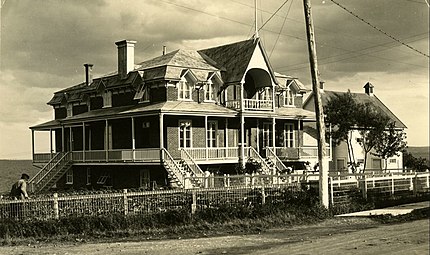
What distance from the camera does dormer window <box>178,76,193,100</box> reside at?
34.7 metres

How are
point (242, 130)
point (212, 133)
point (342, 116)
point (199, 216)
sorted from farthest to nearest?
1. point (342, 116)
2. point (212, 133)
3. point (242, 130)
4. point (199, 216)

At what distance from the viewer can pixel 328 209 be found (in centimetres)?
2006

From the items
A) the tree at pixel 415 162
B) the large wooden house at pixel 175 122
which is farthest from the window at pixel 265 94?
the tree at pixel 415 162

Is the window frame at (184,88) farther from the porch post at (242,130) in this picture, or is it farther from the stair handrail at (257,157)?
the stair handrail at (257,157)

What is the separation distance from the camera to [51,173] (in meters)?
37.7

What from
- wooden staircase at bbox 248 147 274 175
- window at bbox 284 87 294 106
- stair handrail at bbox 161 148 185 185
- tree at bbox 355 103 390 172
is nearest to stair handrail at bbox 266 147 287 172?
wooden staircase at bbox 248 147 274 175

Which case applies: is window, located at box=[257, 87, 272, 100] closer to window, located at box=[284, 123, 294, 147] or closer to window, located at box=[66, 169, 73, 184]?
window, located at box=[284, 123, 294, 147]

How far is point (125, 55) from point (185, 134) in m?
6.38

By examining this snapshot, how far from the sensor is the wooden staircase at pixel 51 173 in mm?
36656

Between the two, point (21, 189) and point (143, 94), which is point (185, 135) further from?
point (21, 189)

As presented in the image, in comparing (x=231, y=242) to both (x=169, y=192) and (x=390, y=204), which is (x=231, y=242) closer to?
(x=169, y=192)

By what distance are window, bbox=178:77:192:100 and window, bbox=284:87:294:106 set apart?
9035 millimetres

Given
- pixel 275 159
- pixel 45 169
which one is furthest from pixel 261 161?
pixel 45 169

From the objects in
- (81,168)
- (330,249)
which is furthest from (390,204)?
(81,168)
